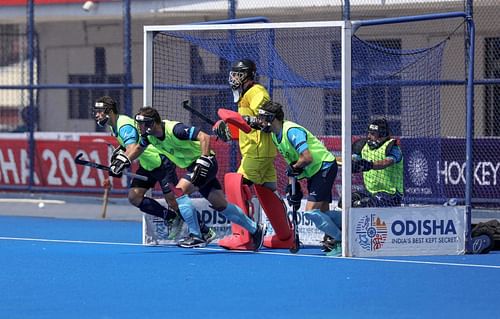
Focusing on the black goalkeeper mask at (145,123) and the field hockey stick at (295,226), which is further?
the black goalkeeper mask at (145,123)

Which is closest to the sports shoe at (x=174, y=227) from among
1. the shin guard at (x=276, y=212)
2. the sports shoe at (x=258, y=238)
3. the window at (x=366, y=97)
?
the sports shoe at (x=258, y=238)

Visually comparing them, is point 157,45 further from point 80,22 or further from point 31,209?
point 80,22

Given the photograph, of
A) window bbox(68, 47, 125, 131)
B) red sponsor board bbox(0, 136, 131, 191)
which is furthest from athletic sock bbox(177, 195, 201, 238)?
window bbox(68, 47, 125, 131)

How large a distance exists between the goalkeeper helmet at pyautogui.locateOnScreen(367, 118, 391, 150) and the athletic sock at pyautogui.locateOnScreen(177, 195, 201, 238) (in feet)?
6.84

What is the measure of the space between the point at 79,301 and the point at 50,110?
666 inches

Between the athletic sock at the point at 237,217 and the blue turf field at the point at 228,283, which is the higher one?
the athletic sock at the point at 237,217

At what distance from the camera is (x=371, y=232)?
1316 centimetres

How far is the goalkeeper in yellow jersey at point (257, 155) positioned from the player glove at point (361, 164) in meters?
1.08

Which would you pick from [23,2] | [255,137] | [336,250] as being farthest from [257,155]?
[23,2]

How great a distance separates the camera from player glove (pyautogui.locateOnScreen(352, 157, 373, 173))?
46.5ft

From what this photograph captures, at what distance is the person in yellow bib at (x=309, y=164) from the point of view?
13.0 m

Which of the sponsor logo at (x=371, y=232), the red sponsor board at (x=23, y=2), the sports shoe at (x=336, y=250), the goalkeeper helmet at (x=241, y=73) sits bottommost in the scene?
the sports shoe at (x=336, y=250)

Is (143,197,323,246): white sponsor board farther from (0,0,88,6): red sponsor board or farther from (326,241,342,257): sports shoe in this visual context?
(0,0,88,6): red sponsor board

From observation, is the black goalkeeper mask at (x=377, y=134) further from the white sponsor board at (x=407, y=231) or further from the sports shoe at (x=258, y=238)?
the sports shoe at (x=258, y=238)
